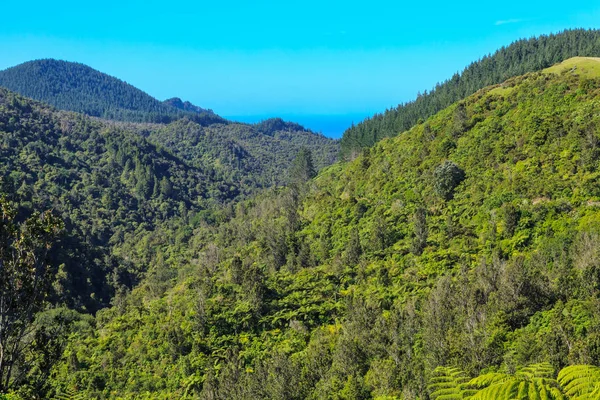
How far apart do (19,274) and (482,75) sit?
126 meters

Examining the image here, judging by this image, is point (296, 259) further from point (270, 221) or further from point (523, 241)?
point (523, 241)

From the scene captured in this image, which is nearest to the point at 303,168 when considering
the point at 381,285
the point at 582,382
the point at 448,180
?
the point at 448,180

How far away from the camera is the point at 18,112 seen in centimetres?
16625

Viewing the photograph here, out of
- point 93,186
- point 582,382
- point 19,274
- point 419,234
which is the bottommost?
point 582,382

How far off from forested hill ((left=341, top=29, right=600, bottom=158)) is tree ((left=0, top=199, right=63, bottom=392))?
95.3 meters

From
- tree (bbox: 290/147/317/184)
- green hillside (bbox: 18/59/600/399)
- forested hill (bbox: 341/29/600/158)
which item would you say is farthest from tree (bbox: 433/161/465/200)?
tree (bbox: 290/147/317/184)

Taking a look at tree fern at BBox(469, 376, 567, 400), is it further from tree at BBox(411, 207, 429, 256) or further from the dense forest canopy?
tree at BBox(411, 207, 429, 256)

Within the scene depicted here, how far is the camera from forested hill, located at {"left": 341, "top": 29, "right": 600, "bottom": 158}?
9794cm

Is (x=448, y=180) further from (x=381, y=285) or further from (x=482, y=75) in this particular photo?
(x=482, y=75)

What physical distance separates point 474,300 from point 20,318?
89.4ft

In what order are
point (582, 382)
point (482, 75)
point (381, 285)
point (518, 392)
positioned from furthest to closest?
1. point (482, 75)
2. point (381, 285)
3. point (582, 382)
4. point (518, 392)

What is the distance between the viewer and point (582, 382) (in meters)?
7.05

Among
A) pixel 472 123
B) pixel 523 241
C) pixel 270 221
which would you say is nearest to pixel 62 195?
pixel 270 221

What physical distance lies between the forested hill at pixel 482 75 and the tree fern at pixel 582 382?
96952 millimetres
